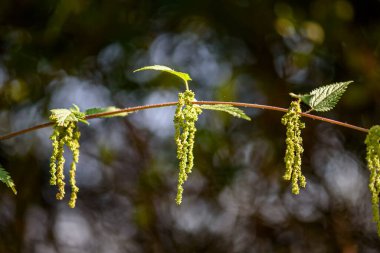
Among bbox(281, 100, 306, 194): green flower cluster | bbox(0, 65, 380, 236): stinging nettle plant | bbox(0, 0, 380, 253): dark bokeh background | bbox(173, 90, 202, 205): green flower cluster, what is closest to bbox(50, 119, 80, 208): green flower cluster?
bbox(0, 65, 380, 236): stinging nettle plant

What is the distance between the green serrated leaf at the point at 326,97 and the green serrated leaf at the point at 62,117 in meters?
0.46

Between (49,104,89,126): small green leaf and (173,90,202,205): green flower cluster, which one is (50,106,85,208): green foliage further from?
(173,90,202,205): green flower cluster

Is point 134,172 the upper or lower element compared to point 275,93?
lower

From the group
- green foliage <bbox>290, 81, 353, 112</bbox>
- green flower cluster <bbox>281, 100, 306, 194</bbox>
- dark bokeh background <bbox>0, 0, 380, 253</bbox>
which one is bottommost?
green flower cluster <bbox>281, 100, 306, 194</bbox>

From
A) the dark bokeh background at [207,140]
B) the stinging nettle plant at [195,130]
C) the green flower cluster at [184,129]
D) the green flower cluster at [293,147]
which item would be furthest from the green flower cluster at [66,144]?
the dark bokeh background at [207,140]

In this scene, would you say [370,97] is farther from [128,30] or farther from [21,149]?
[21,149]

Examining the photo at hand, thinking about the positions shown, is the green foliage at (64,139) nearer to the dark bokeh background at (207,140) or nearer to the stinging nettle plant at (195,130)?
the stinging nettle plant at (195,130)

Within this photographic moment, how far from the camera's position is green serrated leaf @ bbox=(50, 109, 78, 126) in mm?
898

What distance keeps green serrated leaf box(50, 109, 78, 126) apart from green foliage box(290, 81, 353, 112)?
0.44 metres

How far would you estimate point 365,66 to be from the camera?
106 inches

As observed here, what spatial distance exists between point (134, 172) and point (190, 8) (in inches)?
39.3

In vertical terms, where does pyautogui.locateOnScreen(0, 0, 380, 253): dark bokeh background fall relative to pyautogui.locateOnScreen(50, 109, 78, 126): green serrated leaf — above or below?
above

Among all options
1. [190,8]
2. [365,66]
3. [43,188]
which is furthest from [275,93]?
[43,188]

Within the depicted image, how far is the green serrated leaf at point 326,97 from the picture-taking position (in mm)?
909
